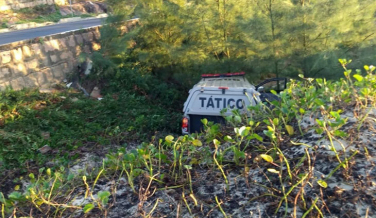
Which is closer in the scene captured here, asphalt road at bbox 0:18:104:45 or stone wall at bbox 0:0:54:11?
asphalt road at bbox 0:18:104:45

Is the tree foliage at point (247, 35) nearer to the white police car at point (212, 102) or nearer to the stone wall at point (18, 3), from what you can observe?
the white police car at point (212, 102)

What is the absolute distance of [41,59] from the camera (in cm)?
768

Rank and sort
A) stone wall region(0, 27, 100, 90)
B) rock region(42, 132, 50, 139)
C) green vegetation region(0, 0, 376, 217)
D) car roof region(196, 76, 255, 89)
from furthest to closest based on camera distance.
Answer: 1. stone wall region(0, 27, 100, 90)
2. car roof region(196, 76, 255, 89)
3. rock region(42, 132, 50, 139)
4. green vegetation region(0, 0, 376, 217)

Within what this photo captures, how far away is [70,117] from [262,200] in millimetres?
5152

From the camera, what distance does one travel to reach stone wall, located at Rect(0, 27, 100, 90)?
6875mm

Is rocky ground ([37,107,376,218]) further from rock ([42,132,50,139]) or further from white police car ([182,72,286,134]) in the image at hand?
rock ([42,132,50,139])

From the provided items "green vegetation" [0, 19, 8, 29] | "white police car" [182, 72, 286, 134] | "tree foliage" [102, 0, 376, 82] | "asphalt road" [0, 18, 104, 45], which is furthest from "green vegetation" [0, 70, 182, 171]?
"green vegetation" [0, 19, 8, 29]

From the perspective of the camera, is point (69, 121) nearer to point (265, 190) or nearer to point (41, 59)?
point (41, 59)

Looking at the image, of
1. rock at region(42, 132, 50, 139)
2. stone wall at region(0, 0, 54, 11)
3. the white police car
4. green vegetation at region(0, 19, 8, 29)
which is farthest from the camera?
stone wall at region(0, 0, 54, 11)

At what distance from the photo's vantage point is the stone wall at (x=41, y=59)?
6.88 metres

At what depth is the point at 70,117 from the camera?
6305 millimetres

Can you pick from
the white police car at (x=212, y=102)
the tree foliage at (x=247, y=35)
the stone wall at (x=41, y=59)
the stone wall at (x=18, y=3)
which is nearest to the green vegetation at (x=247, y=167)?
the white police car at (x=212, y=102)

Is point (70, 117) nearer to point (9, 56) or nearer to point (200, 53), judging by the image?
point (9, 56)

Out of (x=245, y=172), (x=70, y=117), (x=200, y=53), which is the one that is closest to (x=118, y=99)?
(x=70, y=117)
